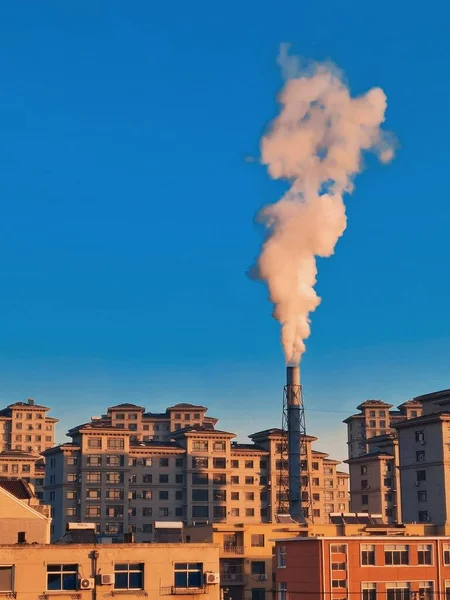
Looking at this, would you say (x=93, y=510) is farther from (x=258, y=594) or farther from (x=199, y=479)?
(x=258, y=594)

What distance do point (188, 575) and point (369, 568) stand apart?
58.8ft

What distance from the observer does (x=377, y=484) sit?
521 ft

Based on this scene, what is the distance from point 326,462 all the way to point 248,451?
37.5 meters

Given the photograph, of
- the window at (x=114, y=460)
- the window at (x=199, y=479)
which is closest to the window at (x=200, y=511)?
the window at (x=199, y=479)

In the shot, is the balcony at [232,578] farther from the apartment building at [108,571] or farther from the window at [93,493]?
the window at [93,493]

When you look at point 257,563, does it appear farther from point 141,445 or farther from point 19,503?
point 141,445

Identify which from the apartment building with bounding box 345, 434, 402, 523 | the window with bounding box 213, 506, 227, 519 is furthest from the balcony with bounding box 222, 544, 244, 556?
the apartment building with bounding box 345, 434, 402, 523

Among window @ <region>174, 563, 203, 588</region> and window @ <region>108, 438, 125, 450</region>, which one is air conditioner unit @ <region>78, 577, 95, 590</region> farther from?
window @ <region>108, 438, 125, 450</region>

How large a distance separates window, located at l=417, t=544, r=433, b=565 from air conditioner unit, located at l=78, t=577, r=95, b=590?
24.5m

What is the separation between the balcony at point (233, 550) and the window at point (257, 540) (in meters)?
1.19

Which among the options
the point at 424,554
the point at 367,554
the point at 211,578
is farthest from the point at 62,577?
the point at 424,554

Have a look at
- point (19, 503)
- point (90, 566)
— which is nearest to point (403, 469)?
point (19, 503)

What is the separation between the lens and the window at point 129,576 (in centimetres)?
4447

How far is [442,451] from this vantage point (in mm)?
121312
